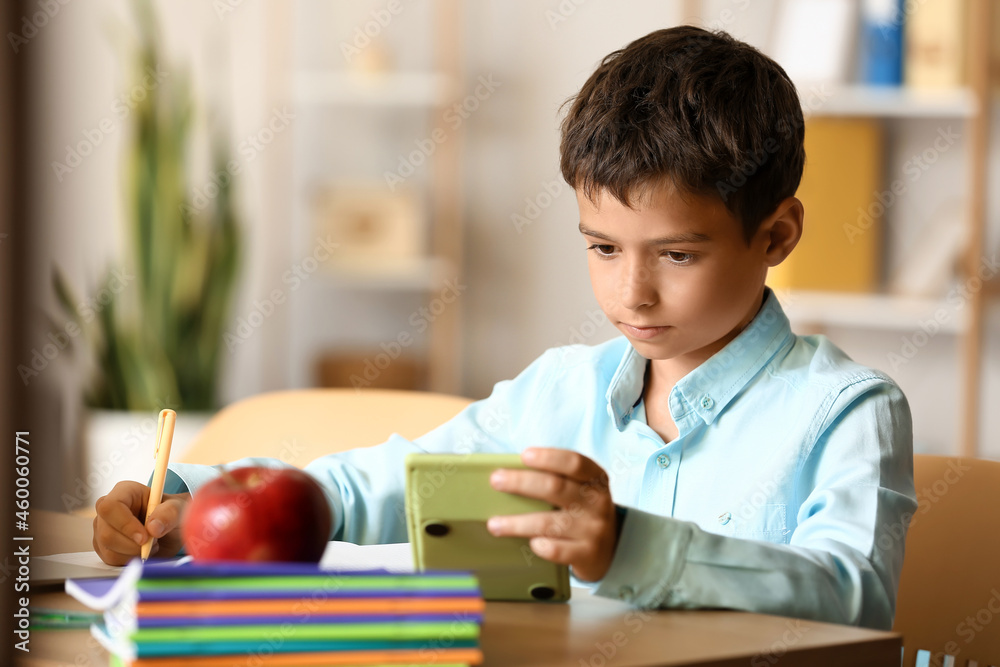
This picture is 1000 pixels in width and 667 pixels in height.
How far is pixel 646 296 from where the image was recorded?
931 mm

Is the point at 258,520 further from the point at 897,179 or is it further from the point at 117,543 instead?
the point at 897,179

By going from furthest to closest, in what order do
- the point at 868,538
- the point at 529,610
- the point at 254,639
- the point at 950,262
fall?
the point at 950,262, the point at 868,538, the point at 529,610, the point at 254,639

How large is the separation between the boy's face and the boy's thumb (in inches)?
16.3

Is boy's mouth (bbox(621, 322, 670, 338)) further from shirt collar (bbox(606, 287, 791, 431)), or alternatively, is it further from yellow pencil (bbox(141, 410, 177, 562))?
yellow pencil (bbox(141, 410, 177, 562))

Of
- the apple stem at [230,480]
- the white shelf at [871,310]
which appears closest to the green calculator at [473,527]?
the apple stem at [230,480]

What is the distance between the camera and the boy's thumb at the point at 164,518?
0.84 metres

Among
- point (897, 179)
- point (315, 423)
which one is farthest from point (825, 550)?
point (897, 179)

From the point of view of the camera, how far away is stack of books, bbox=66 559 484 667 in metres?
0.51

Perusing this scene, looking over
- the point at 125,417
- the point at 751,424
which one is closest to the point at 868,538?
the point at 751,424

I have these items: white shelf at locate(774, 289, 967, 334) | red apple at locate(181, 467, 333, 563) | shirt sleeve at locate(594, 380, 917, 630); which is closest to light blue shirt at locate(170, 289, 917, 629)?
shirt sleeve at locate(594, 380, 917, 630)

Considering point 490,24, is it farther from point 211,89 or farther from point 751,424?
point 751,424

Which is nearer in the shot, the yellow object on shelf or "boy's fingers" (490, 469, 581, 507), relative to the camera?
"boy's fingers" (490, 469, 581, 507)

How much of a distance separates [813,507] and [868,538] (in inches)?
2.8

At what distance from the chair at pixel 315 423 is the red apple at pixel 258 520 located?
762mm
